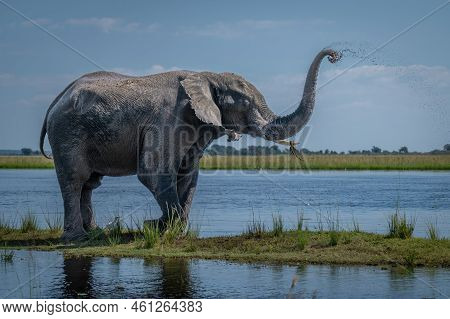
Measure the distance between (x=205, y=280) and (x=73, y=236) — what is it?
486cm

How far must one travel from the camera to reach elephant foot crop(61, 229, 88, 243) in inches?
569

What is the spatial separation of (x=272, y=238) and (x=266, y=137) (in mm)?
2523

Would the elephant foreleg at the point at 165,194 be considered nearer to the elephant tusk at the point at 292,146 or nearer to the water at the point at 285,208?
the water at the point at 285,208

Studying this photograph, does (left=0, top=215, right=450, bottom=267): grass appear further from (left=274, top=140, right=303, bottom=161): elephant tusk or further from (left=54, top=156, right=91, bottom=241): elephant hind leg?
(left=274, top=140, right=303, bottom=161): elephant tusk

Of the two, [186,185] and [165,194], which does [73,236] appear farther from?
[186,185]

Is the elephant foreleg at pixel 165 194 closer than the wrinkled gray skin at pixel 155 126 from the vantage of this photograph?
Yes

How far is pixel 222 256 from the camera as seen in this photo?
1225 centimetres

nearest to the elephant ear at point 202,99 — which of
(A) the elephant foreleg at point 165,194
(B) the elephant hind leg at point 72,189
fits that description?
(A) the elephant foreleg at point 165,194

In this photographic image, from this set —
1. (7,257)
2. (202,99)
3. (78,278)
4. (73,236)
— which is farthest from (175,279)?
(202,99)

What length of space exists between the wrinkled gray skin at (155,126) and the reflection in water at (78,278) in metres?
2.44

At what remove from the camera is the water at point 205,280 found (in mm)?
9406

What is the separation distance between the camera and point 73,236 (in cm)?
1448

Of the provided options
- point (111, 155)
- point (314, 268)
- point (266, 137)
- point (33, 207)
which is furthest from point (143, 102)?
point (33, 207)
